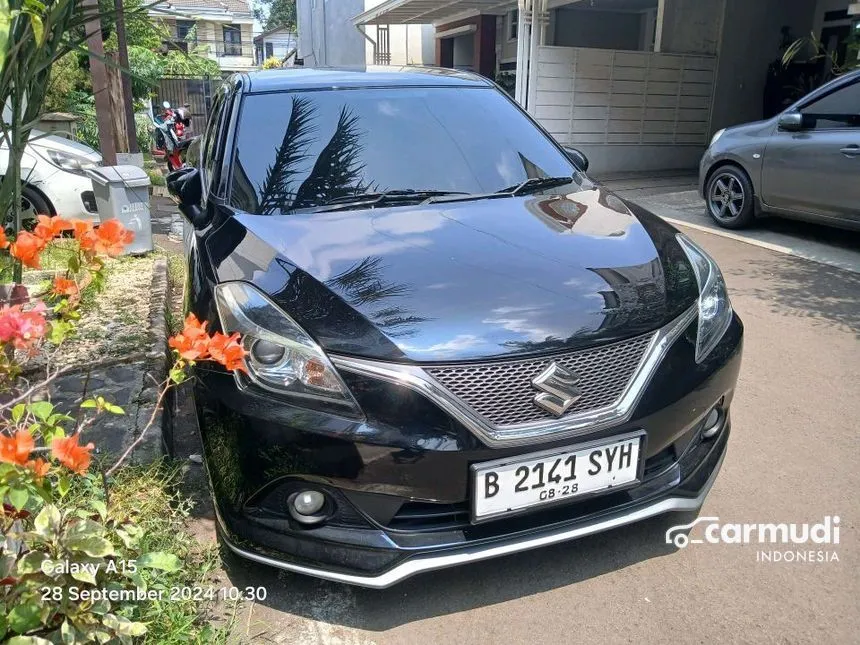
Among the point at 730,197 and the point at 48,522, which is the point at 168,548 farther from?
the point at 730,197

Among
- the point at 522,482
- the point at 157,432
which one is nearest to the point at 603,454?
the point at 522,482

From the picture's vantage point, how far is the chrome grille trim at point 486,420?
1897 mm

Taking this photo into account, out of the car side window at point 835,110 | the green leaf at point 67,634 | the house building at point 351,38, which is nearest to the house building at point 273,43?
the house building at point 351,38

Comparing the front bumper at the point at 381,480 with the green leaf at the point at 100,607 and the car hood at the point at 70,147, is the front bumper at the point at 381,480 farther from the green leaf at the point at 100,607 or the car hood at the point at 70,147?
the car hood at the point at 70,147

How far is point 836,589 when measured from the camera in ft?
7.39

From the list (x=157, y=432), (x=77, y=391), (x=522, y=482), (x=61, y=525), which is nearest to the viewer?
(x=61, y=525)

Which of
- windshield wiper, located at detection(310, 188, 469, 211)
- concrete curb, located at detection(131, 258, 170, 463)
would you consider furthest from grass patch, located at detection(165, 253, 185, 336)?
windshield wiper, located at detection(310, 188, 469, 211)

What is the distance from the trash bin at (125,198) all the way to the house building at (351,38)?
14.4m

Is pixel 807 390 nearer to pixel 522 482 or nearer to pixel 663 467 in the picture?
pixel 663 467

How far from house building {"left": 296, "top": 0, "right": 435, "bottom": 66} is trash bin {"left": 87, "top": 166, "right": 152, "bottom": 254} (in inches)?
568

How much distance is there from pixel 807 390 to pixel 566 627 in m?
2.25

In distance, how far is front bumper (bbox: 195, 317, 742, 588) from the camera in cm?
189

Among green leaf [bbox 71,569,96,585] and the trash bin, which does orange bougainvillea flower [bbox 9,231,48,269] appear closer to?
green leaf [bbox 71,569,96,585]

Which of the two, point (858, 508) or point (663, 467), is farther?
point (858, 508)
